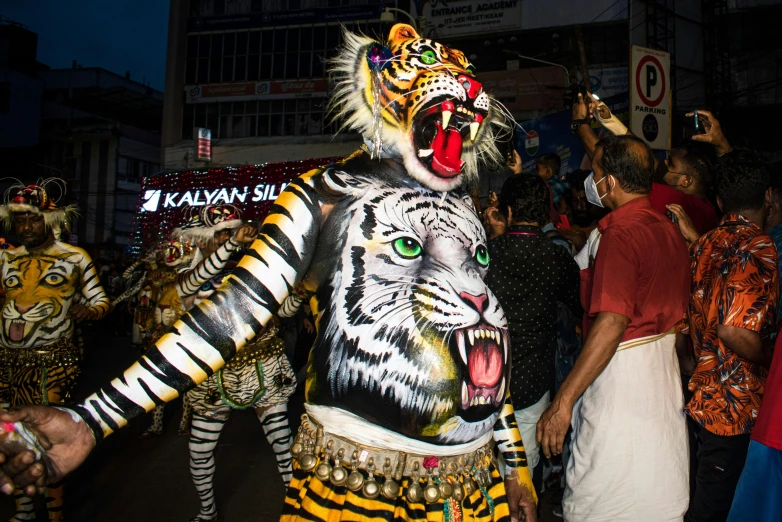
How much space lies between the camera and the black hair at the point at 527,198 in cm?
358

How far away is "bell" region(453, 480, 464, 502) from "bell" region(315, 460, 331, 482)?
1.21 feet

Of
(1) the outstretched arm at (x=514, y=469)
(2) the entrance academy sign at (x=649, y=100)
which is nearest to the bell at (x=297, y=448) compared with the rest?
(1) the outstretched arm at (x=514, y=469)

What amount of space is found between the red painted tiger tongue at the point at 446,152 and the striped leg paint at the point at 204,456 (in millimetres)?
2784

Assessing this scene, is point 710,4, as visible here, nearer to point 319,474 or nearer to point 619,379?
point 619,379

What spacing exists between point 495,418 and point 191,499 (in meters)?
3.46

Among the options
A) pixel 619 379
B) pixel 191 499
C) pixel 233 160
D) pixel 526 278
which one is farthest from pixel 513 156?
pixel 233 160

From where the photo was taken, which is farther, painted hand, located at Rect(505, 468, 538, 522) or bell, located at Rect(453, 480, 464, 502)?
painted hand, located at Rect(505, 468, 538, 522)

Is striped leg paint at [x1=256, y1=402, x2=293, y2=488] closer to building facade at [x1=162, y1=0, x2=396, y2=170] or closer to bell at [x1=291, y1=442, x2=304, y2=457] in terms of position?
bell at [x1=291, y1=442, x2=304, y2=457]

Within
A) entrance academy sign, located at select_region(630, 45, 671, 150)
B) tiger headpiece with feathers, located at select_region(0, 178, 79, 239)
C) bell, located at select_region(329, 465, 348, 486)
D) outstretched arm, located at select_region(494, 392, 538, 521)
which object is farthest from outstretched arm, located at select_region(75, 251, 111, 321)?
entrance academy sign, located at select_region(630, 45, 671, 150)

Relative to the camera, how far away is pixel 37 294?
4391 mm

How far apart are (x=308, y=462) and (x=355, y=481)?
163mm

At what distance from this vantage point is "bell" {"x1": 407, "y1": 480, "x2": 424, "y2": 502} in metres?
1.73

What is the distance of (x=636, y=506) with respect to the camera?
2.45 meters

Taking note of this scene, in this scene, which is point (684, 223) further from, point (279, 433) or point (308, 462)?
point (279, 433)
